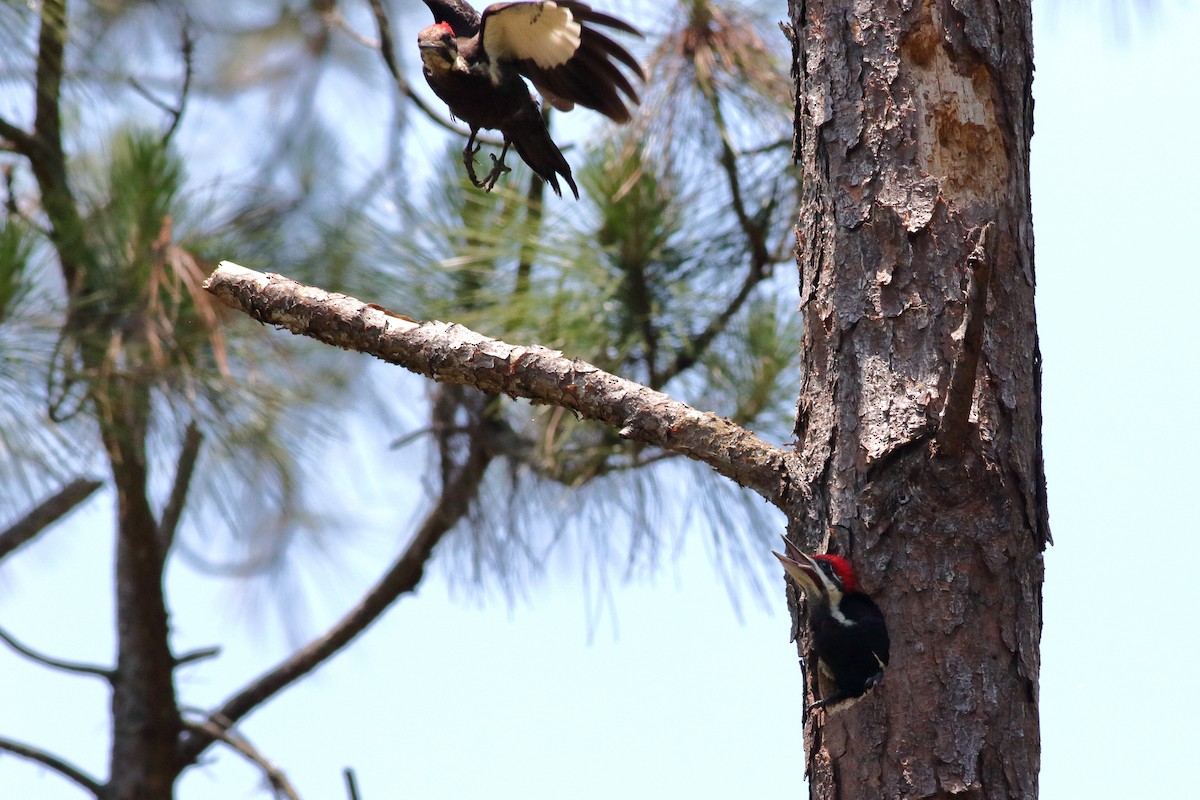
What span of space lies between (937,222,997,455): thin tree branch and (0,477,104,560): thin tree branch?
6.50 feet

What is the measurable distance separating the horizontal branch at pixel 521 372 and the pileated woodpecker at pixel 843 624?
144 mm

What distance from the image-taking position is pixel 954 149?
1.29 meters

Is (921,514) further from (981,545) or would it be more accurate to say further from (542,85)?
(542,85)

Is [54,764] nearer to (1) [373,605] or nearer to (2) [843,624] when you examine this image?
(1) [373,605]

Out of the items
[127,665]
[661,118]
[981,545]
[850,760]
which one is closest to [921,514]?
[981,545]

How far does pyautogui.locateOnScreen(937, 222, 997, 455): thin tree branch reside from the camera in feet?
3.26

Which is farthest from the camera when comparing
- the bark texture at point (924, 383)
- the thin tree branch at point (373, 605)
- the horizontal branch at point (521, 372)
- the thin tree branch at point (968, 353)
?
the thin tree branch at point (373, 605)

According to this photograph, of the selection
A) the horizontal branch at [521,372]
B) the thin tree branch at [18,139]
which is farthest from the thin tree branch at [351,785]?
the thin tree branch at [18,139]

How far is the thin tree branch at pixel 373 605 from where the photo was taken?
9.71 ft

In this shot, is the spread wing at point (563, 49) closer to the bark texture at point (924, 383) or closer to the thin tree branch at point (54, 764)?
the bark texture at point (924, 383)

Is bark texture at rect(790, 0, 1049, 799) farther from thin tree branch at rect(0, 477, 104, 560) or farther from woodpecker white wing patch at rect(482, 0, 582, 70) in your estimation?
thin tree branch at rect(0, 477, 104, 560)

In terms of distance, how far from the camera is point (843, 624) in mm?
1152

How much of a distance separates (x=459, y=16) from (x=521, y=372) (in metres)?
0.47

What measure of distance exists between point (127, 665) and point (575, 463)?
129cm
